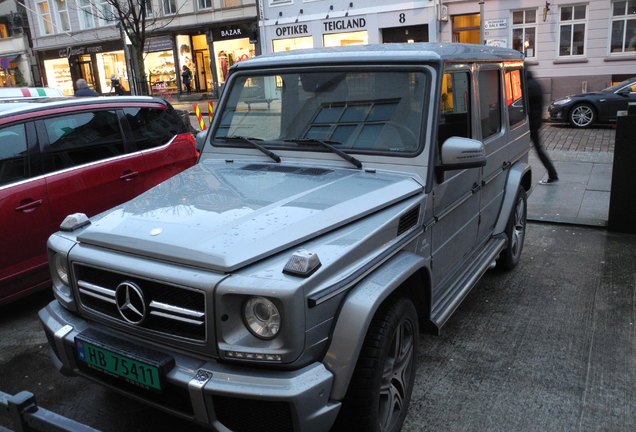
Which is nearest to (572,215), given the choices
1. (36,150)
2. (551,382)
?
(551,382)

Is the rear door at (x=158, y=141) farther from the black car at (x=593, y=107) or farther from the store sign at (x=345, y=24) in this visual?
the store sign at (x=345, y=24)

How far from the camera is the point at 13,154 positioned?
4.65 m

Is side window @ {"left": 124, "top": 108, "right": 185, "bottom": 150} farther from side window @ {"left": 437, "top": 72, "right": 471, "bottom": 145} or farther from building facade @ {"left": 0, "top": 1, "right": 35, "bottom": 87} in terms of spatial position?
building facade @ {"left": 0, "top": 1, "right": 35, "bottom": 87}

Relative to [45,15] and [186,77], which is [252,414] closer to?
[186,77]

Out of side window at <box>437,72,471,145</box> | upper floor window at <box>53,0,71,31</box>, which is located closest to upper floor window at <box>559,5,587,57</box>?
side window at <box>437,72,471,145</box>

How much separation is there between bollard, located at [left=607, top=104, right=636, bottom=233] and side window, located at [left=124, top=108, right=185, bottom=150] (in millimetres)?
4917

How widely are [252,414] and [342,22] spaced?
23.2 metres

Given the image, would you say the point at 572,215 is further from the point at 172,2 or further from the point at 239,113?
the point at 172,2

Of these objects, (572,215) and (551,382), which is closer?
(551,382)

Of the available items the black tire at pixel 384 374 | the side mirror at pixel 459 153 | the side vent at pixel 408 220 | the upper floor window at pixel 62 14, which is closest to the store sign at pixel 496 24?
the side mirror at pixel 459 153

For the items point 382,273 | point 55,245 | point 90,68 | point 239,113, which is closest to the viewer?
point 382,273

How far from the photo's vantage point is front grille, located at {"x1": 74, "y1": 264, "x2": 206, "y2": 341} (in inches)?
92.9

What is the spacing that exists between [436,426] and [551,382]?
90 centimetres

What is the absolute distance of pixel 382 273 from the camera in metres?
2.68
